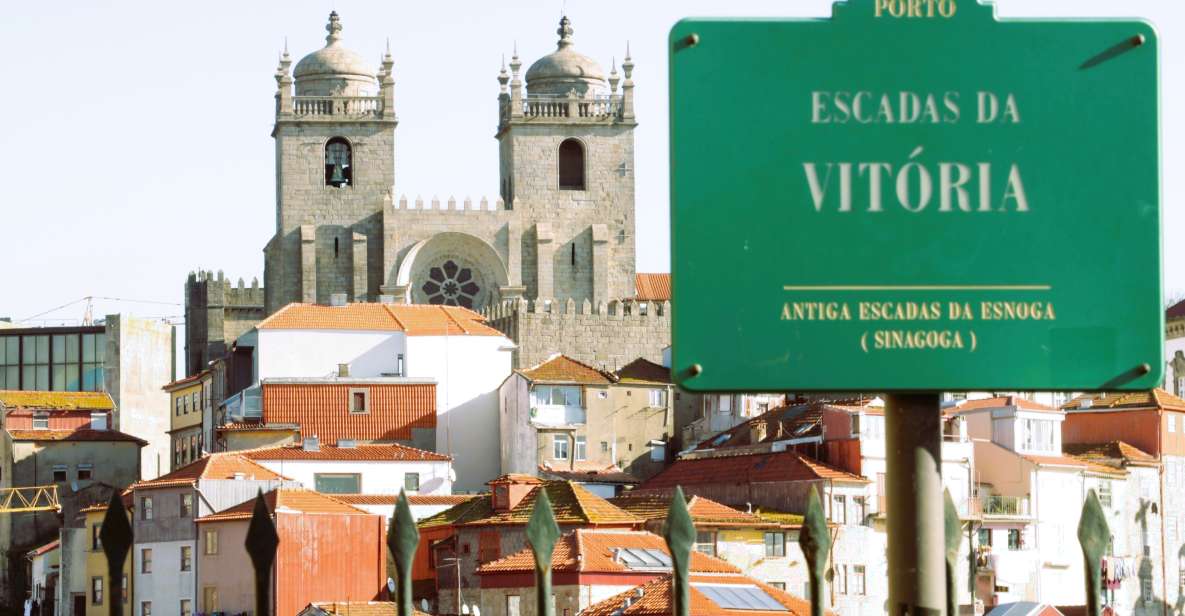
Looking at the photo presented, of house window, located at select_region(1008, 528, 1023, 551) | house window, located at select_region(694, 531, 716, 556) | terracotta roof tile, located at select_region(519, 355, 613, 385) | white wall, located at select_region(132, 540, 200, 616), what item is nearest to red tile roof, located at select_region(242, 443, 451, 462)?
terracotta roof tile, located at select_region(519, 355, 613, 385)

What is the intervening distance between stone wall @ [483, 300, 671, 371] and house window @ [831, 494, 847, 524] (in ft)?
77.8

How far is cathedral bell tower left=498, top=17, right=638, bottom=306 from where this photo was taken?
9831 centimetres

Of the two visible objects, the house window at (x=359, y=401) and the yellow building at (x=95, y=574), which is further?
the house window at (x=359, y=401)

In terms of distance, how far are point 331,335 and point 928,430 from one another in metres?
76.8

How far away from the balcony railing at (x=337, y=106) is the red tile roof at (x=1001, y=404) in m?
33.7

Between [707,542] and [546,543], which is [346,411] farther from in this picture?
[546,543]

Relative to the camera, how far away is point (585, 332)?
9044cm

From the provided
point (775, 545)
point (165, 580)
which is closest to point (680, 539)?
point (775, 545)

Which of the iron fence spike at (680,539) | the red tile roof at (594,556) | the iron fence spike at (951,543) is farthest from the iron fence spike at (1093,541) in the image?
the red tile roof at (594,556)

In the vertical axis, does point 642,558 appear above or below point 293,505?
below

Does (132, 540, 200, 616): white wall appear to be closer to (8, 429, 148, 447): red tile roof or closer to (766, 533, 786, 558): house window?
(766, 533, 786, 558): house window

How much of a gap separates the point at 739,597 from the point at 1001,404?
27944 mm

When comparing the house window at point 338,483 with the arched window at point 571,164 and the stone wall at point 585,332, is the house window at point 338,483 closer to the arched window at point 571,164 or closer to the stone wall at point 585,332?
the stone wall at point 585,332

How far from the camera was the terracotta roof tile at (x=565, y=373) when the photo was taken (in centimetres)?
8181
